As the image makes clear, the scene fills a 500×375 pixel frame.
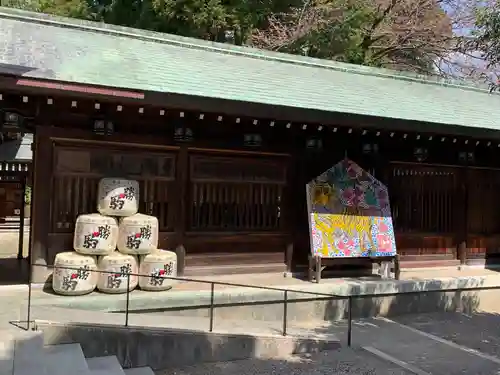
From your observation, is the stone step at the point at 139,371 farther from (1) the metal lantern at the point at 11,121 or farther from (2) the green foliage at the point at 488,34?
(2) the green foliage at the point at 488,34

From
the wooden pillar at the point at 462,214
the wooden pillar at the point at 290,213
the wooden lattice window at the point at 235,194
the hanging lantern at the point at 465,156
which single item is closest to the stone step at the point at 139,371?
the wooden lattice window at the point at 235,194

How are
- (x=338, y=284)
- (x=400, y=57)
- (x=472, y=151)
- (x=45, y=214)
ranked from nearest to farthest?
(x=45, y=214) < (x=338, y=284) < (x=472, y=151) < (x=400, y=57)

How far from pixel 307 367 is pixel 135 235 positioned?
2.92 m

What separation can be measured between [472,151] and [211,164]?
5.60 meters

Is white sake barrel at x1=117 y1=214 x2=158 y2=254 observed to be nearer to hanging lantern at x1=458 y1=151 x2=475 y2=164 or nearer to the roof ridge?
the roof ridge

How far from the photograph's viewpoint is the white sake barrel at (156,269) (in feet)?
22.5

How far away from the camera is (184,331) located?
18.8ft

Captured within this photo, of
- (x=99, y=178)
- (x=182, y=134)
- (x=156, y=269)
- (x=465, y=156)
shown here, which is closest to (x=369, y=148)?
(x=465, y=156)

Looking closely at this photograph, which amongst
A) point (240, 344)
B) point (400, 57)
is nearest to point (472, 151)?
point (240, 344)

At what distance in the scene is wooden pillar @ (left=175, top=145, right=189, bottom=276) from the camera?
7812 millimetres

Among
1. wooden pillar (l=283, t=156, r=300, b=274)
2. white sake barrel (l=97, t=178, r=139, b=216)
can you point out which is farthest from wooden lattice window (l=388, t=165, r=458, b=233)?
white sake barrel (l=97, t=178, r=139, b=216)

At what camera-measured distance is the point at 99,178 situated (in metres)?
7.29

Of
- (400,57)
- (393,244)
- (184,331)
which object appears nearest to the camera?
(184,331)

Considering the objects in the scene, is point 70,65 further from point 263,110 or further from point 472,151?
point 472,151
